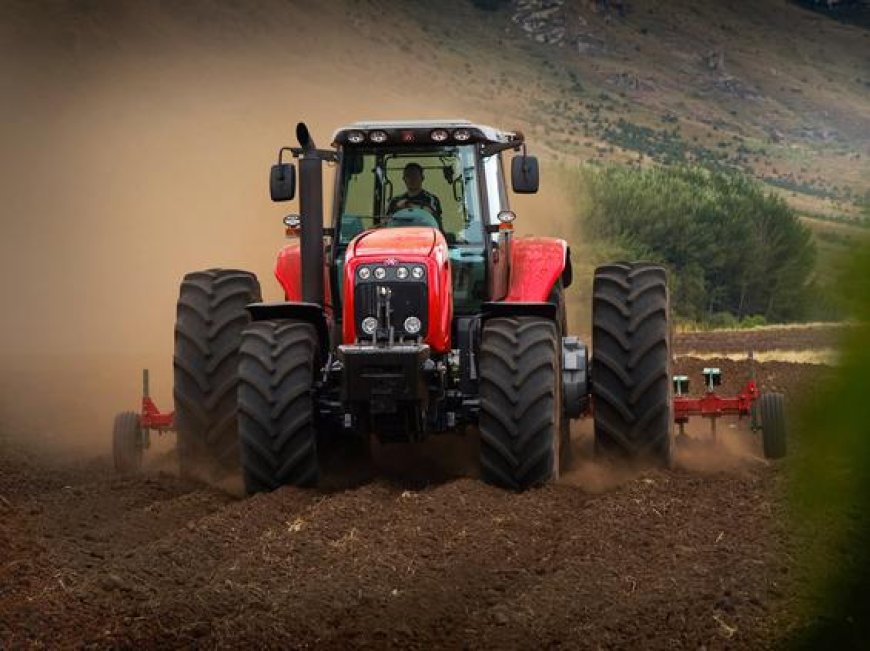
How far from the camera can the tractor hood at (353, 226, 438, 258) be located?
1016 centimetres

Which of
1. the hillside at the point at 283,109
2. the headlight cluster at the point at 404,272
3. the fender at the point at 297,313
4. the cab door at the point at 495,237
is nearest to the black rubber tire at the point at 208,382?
the fender at the point at 297,313

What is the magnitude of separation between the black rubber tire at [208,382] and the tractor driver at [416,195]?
1.28 metres

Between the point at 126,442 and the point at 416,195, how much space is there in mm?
2787

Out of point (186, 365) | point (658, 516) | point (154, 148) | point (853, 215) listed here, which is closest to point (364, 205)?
point (186, 365)

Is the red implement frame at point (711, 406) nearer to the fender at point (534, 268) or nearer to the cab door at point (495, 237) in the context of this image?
the fender at point (534, 268)

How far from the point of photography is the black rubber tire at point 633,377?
1072cm

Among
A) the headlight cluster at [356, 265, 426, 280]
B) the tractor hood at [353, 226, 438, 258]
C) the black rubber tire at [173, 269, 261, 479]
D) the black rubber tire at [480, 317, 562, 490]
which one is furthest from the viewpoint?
the black rubber tire at [173, 269, 261, 479]

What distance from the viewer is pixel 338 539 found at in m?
8.27

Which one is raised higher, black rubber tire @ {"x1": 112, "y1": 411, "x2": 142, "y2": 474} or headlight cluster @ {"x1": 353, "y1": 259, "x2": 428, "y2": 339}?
headlight cluster @ {"x1": 353, "y1": 259, "x2": 428, "y2": 339}

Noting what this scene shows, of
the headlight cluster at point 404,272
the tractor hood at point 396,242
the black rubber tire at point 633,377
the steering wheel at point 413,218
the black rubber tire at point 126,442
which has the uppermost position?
the steering wheel at point 413,218

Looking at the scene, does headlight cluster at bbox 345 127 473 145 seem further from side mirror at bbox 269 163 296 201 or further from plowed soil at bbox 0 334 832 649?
plowed soil at bbox 0 334 832 649

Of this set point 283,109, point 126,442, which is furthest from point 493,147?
point 283,109

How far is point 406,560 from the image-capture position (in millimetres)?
7547

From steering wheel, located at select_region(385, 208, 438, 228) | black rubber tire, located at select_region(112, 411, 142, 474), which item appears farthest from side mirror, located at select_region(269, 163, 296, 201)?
black rubber tire, located at select_region(112, 411, 142, 474)
